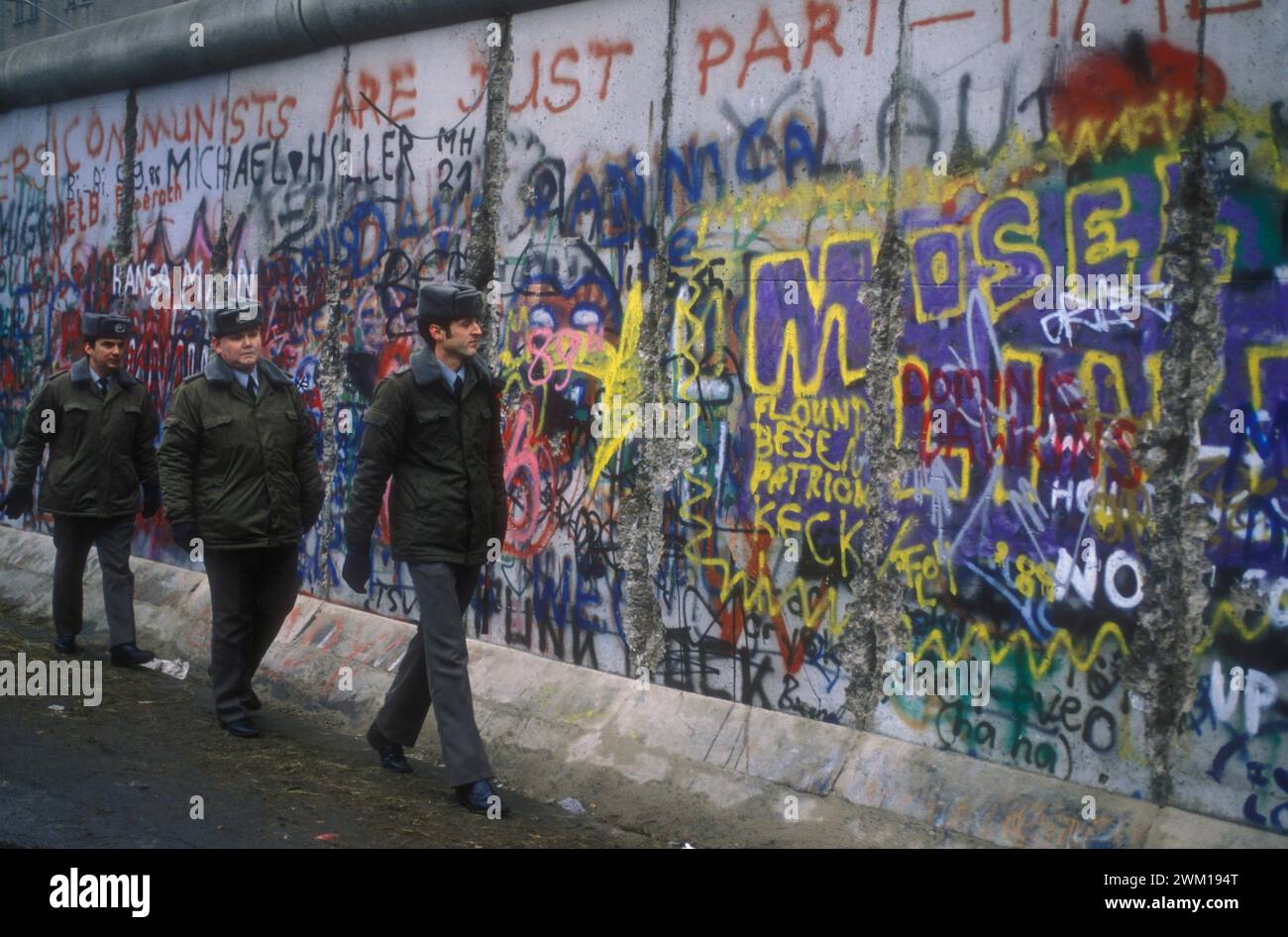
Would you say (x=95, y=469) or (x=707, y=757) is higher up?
(x=95, y=469)

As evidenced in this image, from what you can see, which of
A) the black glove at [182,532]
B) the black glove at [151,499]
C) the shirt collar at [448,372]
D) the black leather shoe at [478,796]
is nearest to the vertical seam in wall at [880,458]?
the black leather shoe at [478,796]

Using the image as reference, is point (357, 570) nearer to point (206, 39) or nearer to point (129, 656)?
point (129, 656)

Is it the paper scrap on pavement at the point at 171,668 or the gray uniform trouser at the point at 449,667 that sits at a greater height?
the gray uniform trouser at the point at 449,667

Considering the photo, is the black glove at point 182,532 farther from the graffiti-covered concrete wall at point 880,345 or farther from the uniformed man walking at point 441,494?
the graffiti-covered concrete wall at point 880,345

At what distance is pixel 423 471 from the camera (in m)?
6.50

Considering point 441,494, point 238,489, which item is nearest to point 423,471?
point 441,494

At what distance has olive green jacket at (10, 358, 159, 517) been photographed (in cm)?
909

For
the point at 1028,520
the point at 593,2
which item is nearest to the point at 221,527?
the point at 593,2

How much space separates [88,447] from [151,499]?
52cm

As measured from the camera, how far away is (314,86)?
32.1 feet

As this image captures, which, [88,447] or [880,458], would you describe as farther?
[88,447]

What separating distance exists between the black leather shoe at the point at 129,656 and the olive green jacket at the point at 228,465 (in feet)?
6.72

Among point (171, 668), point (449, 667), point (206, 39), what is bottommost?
point (171, 668)

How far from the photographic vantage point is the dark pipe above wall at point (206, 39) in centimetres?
895
